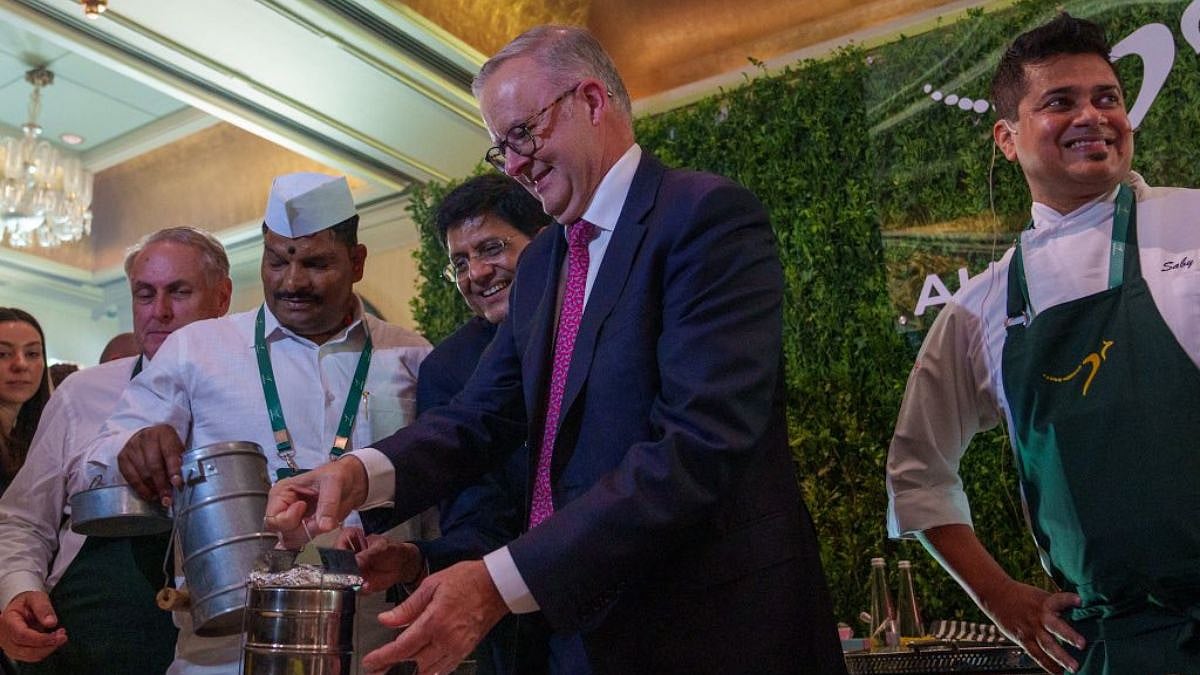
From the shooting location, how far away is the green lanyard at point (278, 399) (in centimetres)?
238

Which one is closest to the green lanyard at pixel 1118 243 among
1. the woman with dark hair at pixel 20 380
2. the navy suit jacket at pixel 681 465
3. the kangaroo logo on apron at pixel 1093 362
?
the kangaroo logo on apron at pixel 1093 362

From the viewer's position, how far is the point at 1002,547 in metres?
3.52

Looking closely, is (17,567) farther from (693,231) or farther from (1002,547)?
(1002,547)

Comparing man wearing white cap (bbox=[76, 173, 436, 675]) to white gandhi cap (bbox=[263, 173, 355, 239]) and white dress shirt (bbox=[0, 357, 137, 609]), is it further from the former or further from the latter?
white dress shirt (bbox=[0, 357, 137, 609])

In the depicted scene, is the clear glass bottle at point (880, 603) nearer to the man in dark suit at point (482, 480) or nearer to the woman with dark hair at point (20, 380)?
the man in dark suit at point (482, 480)

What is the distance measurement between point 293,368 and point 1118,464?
5.40 feet

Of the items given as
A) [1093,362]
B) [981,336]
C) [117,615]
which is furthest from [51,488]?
[1093,362]

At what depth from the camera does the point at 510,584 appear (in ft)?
4.42

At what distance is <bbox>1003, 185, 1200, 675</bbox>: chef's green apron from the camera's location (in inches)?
68.1

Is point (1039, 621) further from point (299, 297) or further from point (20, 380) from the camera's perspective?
point (20, 380)

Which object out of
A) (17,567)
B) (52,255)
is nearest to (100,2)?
(17,567)

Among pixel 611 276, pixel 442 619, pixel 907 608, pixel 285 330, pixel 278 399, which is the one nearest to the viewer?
pixel 442 619

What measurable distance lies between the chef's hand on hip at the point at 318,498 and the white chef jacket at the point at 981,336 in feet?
3.58

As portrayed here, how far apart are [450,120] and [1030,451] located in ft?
13.5
